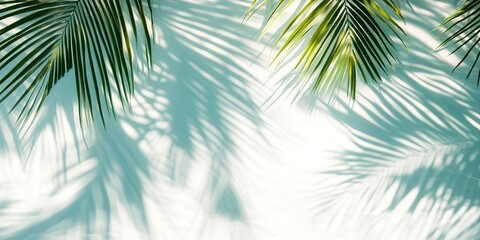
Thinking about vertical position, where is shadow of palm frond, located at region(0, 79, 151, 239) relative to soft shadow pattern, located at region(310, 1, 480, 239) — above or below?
below

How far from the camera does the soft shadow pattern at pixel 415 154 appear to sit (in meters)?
1.37

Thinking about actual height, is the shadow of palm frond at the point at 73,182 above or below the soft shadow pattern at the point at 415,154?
below

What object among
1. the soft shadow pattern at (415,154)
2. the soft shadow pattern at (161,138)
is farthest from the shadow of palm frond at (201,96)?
the soft shadow pattern at (415,154)

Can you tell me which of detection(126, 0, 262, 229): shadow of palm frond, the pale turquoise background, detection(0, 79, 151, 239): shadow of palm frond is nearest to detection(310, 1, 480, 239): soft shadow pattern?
the pale turquoise background

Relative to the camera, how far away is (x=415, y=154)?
4.62 ft

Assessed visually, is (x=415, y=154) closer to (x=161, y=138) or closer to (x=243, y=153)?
(x=243, y=153)

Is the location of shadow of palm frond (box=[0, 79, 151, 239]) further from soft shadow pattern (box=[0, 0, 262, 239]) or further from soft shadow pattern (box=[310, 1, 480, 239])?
soft shadow pattern (box=[310, 1, 480, 239])

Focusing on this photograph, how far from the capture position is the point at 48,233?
1.43 metres

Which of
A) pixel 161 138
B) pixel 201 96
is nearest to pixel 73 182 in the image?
pixel 161 138

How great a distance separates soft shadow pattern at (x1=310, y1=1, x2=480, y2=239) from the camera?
54.0 inches

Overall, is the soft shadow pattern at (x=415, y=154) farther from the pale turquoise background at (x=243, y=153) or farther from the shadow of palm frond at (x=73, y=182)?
the shadow of palm frond at (x=73, y=182)

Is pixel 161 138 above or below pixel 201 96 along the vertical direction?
below

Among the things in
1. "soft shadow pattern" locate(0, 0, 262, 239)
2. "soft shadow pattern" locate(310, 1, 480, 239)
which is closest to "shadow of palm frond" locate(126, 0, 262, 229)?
"soft shadow pattern" locate(0, 0, 262, 239)

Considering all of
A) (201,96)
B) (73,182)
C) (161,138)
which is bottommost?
(73,182)
